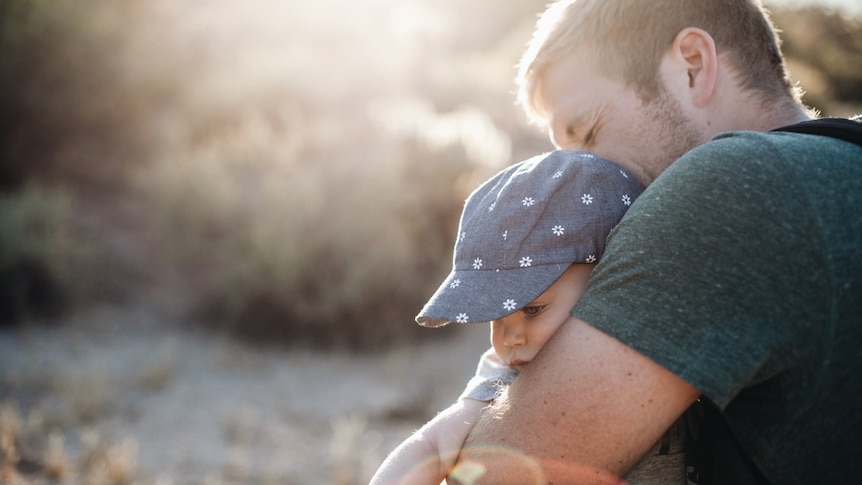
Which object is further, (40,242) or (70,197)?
(70,197)

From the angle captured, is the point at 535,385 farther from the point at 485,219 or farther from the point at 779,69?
the point at 779,69

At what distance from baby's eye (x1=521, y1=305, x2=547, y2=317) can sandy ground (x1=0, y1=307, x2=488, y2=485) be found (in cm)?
316

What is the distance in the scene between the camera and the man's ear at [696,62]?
6.08 feet

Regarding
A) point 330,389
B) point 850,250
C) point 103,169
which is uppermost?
point 103,169

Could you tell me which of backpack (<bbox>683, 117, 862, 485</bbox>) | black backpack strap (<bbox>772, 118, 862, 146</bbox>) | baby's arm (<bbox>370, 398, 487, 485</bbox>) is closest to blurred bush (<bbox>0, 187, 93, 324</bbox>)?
baby's arm (<bbox>370, 398, 487, 485</bbox>)

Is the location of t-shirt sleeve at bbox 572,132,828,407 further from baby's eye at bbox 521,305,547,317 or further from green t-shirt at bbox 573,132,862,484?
baby's eye at bbox 521,305,547,317

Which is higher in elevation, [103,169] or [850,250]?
[103,169]

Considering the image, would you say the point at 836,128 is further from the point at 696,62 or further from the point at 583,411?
the point at 583,411

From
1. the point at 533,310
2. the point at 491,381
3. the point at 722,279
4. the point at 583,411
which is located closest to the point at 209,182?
the point at 491,381

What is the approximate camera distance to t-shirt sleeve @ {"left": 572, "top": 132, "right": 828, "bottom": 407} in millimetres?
1204

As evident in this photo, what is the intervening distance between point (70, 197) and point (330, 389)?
12.4ft

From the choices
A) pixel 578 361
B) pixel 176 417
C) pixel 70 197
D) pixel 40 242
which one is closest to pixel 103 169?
pixel 70 197

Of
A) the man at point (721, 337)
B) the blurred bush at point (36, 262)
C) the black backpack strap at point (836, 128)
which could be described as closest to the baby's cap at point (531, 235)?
the man at point (721, 337)

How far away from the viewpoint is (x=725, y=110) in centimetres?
188
